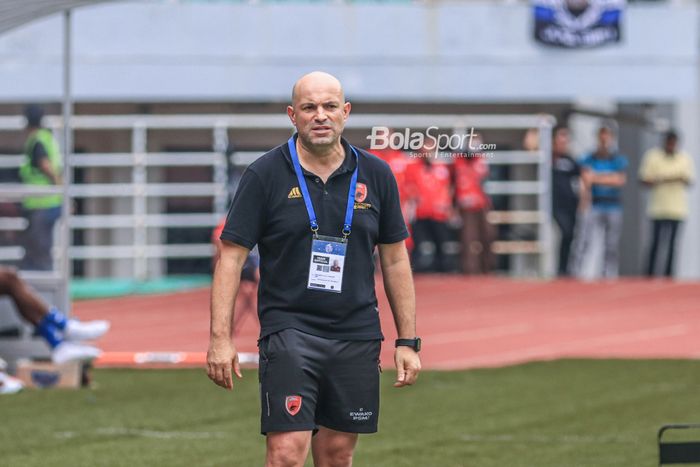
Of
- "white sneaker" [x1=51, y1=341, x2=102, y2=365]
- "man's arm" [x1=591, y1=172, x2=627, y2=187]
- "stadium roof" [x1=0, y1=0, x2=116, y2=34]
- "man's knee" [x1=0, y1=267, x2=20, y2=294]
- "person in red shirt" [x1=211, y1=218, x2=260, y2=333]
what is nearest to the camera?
"stadium roof" [x1=0, y1=0, x2=116, y2=34]

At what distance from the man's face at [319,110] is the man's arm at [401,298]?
59 cm

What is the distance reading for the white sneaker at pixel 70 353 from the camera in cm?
1412

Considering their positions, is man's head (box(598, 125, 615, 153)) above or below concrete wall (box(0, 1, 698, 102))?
below

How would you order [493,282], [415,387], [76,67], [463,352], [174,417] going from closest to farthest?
[174,417] → [415,387] → [463,352] → [493,282] → [76,67]

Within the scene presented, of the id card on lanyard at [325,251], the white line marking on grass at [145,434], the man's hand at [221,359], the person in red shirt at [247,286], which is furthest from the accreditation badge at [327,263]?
the person in red shirt at [247,286]

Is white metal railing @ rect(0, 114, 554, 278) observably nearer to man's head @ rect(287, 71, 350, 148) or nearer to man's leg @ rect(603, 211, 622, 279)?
man's leg @ rect(603, 211, 622, 279)

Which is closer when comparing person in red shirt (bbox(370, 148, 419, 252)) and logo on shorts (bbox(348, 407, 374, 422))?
logo on shorts (bbox(348, 407, 374, 422))

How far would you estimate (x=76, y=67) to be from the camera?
27.3 m

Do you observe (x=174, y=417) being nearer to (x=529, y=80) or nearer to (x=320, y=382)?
(x=320, y=382)

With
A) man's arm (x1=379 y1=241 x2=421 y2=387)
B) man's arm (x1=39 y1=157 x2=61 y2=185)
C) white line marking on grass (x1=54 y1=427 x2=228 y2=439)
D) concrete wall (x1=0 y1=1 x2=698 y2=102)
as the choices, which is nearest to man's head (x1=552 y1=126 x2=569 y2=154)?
concrete wall (x1=0 y1=1 x2=698 y2=102)

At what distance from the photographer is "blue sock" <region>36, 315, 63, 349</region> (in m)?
14.2

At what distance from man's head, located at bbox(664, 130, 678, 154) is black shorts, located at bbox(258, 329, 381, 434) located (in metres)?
19.2

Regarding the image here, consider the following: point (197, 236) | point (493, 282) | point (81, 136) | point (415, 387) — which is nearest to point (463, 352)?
point (415, 387)

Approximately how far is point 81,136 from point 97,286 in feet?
12.6
